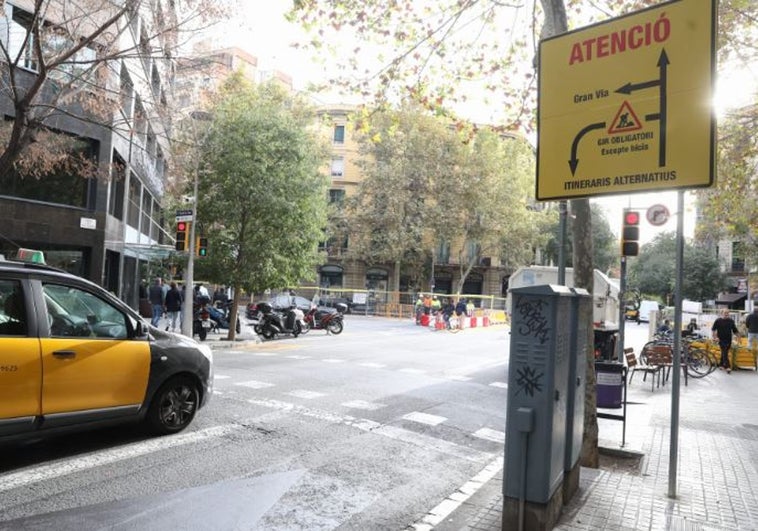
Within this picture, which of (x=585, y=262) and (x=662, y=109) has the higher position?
(x=662, y=109)

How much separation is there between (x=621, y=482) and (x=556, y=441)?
1787 mm

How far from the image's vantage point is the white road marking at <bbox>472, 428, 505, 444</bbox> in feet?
23.6

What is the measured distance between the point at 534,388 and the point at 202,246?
45.7ft

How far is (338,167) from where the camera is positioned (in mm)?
52156

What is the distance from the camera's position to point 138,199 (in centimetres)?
2716

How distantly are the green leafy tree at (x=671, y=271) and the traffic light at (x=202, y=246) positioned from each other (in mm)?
41335

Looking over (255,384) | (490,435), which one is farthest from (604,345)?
(255,384)

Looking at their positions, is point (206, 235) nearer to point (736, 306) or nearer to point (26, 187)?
point (26, 187)

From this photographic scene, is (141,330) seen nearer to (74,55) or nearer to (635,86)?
(635,86)

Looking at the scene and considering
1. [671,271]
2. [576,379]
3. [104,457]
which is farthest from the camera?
[671,271]

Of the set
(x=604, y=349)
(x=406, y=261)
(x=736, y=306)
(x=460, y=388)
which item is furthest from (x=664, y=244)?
(x=460, y=388)

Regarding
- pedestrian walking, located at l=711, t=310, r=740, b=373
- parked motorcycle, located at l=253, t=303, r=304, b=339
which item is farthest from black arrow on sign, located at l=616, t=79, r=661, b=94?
parked motorcycle, located at l=253, t=303, r=304, b=339

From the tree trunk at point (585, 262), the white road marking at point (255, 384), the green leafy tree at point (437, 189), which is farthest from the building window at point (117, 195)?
the green leafy tree at point (437, 189)

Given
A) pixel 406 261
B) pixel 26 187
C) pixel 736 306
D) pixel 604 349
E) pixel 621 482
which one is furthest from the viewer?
pixel 736 306
